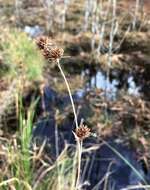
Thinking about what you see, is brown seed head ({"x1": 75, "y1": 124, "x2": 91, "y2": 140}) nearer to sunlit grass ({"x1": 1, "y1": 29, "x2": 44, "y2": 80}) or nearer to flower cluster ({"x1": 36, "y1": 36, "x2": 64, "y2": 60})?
flower cluster ({"x1": 36, "y1": 36, "x2": 64, "y2": 60})

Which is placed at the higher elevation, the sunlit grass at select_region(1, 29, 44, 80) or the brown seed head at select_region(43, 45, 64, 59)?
the brown seed head at select_region(43, 45, 64, 59)

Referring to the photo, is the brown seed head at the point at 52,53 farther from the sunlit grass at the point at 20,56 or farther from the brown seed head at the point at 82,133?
the sunlit grass at the point at 20,56

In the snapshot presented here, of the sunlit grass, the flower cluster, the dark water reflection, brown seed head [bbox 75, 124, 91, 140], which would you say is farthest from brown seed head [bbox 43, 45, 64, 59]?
the sunlit grass

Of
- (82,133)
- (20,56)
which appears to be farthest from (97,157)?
(82,133)

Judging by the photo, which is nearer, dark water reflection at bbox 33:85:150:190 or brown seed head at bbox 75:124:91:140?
brown seed head at bbox 75:124:91:140

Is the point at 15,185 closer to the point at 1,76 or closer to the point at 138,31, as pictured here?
the point at 1,76

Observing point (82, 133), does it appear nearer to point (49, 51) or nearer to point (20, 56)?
point (49, 51)

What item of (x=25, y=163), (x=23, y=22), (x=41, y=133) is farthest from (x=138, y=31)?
(x=25, y=163)

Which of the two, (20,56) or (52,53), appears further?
(20,56)

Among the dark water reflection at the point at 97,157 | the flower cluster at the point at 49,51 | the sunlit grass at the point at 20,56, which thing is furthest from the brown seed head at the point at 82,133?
the sunlit grass at the point at 20,56

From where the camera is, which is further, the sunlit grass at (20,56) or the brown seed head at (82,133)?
the sunlit grass at (20,56)

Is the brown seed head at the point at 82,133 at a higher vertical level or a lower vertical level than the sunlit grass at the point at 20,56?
higher

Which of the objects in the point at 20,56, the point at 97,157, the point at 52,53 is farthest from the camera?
the point at 20,56

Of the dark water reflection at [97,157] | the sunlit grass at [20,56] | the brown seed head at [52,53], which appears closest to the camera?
the brown seed head at [52,53]
